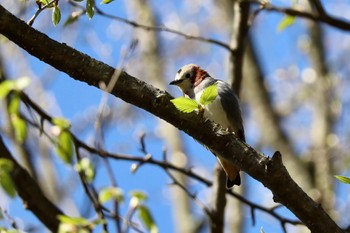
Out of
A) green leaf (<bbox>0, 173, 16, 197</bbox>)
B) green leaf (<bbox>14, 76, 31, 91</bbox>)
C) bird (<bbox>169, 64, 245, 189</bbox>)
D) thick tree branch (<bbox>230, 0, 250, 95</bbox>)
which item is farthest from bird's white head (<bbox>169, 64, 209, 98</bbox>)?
green leaf (<bbox>14, 76, 31, 91</bbox>)

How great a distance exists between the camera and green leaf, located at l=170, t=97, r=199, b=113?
2.34 meters

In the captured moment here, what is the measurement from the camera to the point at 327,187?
261 inches

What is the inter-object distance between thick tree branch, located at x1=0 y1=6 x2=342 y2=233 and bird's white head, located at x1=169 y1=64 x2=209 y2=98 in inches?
84.2

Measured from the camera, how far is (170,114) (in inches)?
96.2

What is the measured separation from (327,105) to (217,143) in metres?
5.95

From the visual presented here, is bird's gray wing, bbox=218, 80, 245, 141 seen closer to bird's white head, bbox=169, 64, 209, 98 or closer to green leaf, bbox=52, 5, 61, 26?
bird's white head, bbox=169, 64, 209, 98

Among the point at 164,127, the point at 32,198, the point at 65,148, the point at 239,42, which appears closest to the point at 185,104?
the point at 65,148

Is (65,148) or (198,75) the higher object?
(198,75)

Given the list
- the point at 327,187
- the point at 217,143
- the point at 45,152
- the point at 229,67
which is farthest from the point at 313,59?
the point at 217,143

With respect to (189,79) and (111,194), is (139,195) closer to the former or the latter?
(111,194)

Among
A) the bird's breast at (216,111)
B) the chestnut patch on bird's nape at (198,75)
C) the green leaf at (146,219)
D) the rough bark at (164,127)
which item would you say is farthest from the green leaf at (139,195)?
the rough bark at (164,127)

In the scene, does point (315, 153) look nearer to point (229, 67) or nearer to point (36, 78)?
point (229, 67)

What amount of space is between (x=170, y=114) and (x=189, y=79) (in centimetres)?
229

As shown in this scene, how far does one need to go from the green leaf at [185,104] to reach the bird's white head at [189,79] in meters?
2.23
